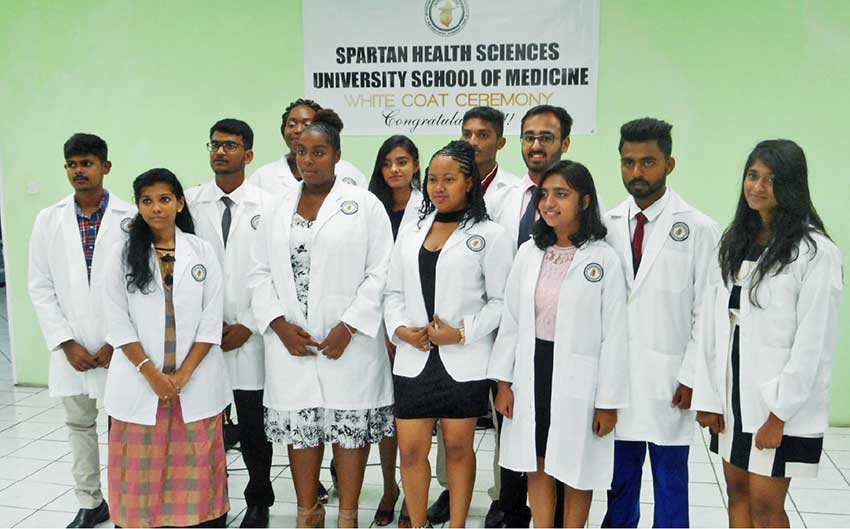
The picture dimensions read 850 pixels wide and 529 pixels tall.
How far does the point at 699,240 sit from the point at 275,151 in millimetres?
3182

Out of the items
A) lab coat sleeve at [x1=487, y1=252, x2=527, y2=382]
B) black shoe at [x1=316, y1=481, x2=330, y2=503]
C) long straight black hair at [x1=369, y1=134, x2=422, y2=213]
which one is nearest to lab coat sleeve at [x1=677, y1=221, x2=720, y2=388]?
lab coat sleeve at [x1=487, y1=252, x2=527, y2=382]

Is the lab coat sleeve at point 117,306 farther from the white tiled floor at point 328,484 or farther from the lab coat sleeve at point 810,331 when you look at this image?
the lab coat sleeve at point 810,331

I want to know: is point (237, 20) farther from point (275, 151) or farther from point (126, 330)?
point (126, 330)

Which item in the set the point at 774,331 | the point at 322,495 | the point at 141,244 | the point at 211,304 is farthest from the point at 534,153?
the point at 322,495

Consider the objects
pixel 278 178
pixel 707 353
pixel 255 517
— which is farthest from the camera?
pixel 278 178

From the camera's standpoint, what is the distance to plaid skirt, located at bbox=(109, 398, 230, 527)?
2656 mm

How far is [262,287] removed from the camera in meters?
2.88

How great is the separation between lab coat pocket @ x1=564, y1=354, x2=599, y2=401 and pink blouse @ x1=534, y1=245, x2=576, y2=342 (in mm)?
103

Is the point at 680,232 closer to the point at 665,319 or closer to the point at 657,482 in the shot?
the point at 665,319

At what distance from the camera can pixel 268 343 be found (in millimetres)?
2902

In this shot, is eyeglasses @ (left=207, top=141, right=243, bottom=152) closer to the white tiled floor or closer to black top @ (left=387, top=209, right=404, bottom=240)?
A: black top @ (left=387, top=209, right=404, bottom=240)

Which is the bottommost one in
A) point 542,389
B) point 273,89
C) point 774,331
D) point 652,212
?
point 542,389

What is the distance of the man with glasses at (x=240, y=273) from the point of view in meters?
3.03

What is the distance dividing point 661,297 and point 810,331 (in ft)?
1.62
